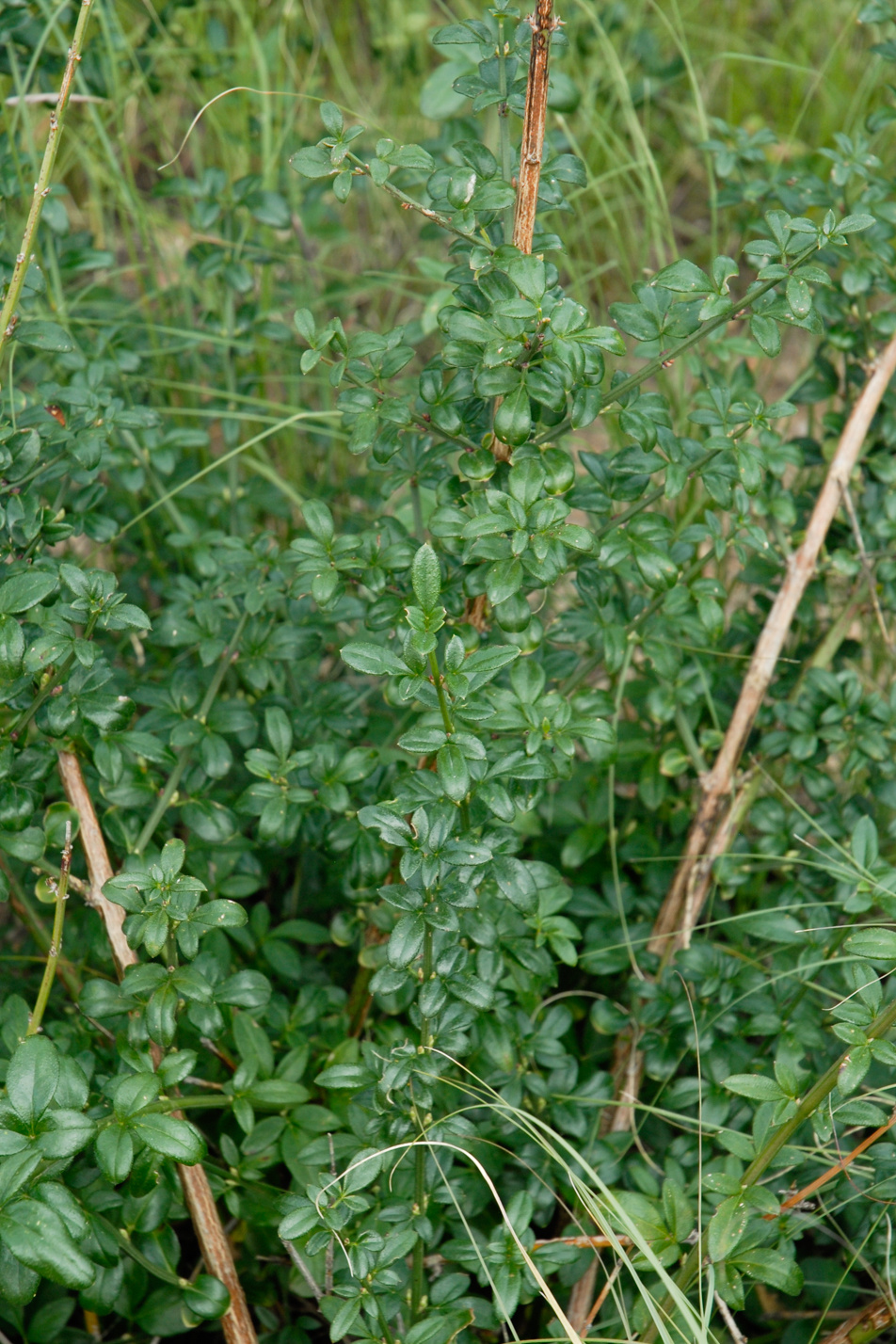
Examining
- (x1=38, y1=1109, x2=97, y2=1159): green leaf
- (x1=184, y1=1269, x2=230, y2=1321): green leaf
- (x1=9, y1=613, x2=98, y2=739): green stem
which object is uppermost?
(x1=9, y1=613, x2=98, y2=739): green stem

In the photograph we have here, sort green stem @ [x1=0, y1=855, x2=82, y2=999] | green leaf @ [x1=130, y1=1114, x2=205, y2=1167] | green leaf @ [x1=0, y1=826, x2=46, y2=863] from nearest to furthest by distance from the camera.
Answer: green leaf @ [x1=130, y1=1114, x2=205, y2=1167]
green leaf @ [x1=0, y1=826, x2=46, y2=863]
green stem @ [x1=0, y1=855, x2=82, y2=999]

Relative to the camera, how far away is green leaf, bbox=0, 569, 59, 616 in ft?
3.95

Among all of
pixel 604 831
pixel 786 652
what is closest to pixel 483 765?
pixel 604 831

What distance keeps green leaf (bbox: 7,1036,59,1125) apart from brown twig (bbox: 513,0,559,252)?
3.13 ft

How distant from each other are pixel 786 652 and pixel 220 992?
1.03m

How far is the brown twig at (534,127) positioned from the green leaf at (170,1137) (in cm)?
97

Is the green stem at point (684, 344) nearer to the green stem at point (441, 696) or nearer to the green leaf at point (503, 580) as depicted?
the green leaf at point (503, 580)

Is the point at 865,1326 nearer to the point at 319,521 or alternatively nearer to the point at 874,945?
the point at 874,945

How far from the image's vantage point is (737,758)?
1.67 metres

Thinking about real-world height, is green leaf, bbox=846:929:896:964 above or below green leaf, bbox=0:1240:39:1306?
above

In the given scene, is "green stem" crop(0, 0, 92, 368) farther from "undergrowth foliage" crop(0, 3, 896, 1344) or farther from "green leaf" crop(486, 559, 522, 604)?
"green leaf" crop(486, 559, 522, 604)

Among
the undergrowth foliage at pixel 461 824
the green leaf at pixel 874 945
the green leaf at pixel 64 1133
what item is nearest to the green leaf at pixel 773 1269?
the undergrowth foliage at pixel 461 824

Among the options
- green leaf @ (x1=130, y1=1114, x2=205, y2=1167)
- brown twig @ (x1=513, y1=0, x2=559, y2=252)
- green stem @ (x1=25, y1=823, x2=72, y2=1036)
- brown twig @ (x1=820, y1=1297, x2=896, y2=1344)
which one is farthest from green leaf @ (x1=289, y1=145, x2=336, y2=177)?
brown twig @ (x1=820, y1=1297, x2=896, y2=1344)

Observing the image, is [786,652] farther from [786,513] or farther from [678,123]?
[678,123]
